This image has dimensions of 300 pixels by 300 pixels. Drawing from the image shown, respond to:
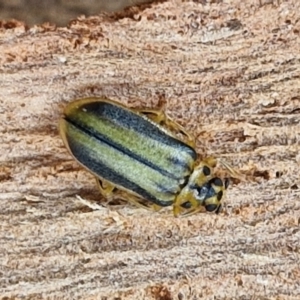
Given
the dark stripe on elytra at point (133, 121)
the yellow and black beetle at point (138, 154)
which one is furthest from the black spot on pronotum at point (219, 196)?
the dark stripe on elytra at point (133, 121)

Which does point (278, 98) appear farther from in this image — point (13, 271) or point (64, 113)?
point (13, 271)

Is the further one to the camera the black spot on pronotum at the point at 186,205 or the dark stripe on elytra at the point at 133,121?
the black spot on pronotum at the point at 186,205

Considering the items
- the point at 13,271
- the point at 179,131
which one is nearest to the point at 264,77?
the point at 179,131

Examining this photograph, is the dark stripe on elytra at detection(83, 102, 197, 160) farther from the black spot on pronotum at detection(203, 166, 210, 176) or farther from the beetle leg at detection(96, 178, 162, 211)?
the beetle leg at detection(96, 178, 162, 211)

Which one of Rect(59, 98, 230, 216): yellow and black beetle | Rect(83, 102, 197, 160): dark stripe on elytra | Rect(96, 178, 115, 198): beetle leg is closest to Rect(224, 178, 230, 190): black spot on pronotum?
Rect(59, 98, 230, 216): yellow and black beetle

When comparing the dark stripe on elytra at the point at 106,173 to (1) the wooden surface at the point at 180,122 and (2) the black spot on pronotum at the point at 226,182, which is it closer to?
(1) the wooden surface at the point at 180,122

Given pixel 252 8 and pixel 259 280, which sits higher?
pixel 252 8
